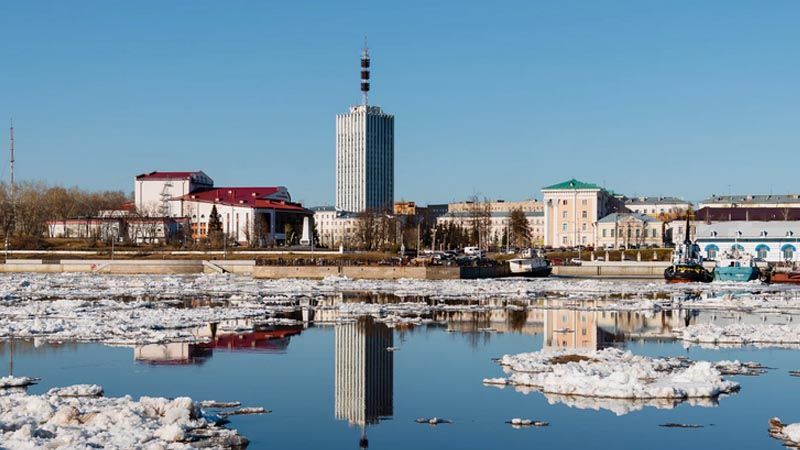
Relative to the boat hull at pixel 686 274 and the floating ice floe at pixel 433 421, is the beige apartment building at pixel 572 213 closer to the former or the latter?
the boat hull at pixel 686 274

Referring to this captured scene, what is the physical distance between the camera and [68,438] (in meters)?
14.2

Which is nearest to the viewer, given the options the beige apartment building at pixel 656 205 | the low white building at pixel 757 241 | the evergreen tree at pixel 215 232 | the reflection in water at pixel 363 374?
the reflection in water at pixel 363 374

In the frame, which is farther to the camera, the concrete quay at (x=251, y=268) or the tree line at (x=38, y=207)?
the tree line at (x=38, y=207)

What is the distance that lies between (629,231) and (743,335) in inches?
3954

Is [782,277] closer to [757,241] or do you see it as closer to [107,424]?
[757,241]

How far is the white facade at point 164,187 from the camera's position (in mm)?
145375

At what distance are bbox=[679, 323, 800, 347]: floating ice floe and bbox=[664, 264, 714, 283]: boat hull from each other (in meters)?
35.4

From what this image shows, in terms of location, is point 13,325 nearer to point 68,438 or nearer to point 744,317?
point 68,438

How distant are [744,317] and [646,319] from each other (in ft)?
11.4

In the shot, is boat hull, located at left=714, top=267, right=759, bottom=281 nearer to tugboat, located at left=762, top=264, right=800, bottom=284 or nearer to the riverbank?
tugboat, located at left=762, top=264, right=800, bottom=284

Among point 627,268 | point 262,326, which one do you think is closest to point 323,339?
point 262,326

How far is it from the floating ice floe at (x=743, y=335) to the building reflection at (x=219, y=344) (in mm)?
10506

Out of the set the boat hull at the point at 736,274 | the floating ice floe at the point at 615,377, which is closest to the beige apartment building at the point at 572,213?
the boat hull at the point at 736,274

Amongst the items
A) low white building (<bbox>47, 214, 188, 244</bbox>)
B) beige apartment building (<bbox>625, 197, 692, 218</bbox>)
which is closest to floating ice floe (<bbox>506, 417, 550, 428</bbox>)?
low white building (<bbox>47, 214, 188, 244</bbox>)
